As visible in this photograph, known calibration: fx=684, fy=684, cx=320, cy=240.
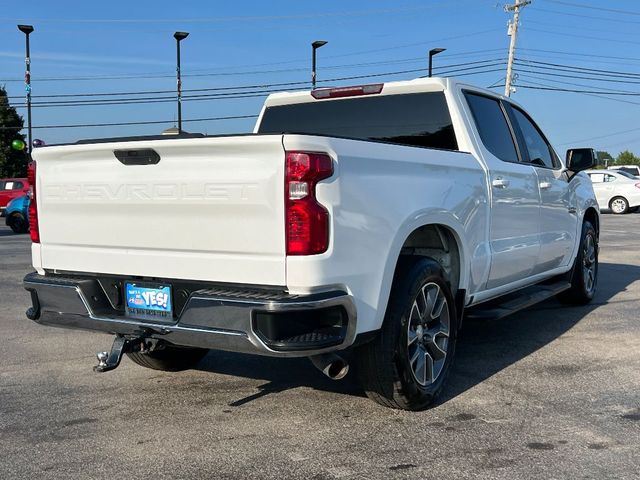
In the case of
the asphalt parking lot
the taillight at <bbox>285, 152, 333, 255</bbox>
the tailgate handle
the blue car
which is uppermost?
the tailgate handle

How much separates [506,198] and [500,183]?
199mm

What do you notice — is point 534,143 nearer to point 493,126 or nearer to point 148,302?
point 493,126

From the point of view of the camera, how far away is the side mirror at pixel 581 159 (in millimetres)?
6586

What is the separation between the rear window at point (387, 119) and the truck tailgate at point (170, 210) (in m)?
1.61

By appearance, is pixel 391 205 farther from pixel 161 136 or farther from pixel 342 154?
pixel 161 136

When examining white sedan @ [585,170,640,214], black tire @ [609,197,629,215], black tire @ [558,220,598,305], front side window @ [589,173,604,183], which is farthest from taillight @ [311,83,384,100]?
front side window @ [589,173,604,183]

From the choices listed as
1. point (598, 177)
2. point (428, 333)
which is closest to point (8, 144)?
point (598, 177)

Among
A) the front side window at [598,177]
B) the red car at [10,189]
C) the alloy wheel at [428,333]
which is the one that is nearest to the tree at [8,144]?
the red car at [10,189]

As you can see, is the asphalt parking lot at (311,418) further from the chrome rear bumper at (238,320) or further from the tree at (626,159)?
the tree at (626,159)

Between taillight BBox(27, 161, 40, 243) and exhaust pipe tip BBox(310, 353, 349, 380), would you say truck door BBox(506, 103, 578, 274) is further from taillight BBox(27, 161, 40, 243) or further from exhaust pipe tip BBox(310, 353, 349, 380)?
taillight BBox(27, 161, 40, 243)

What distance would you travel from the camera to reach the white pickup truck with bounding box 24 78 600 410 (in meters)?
3.31

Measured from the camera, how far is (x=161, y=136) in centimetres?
368

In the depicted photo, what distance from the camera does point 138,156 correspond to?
3.73 m

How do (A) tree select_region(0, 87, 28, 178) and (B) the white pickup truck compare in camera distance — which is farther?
(A) tree select_region(0, 87, 28, 178)
